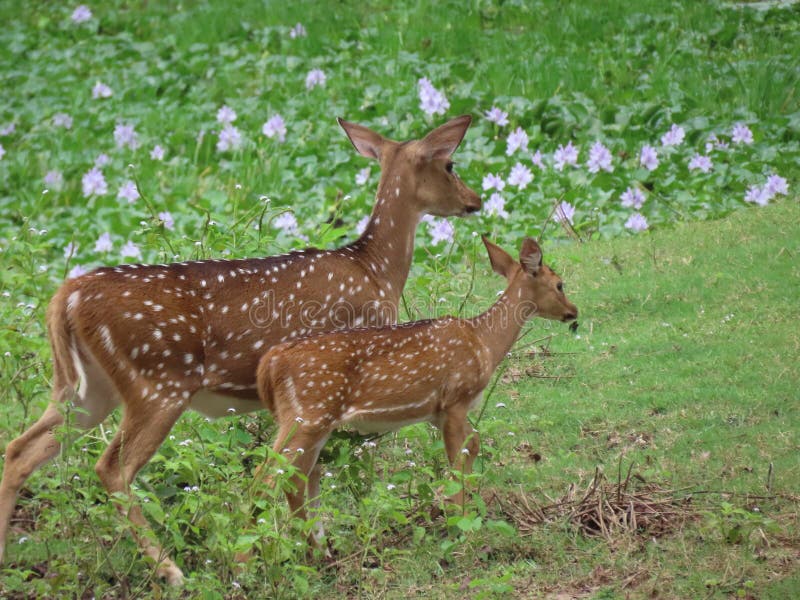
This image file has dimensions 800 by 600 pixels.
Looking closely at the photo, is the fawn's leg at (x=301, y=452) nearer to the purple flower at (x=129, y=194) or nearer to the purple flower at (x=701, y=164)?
the purple flower at (x=129, y=194)

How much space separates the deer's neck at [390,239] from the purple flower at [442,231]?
6.28 ft

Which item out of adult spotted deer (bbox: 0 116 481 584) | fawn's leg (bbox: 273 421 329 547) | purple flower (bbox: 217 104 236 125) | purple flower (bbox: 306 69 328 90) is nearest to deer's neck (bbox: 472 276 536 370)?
adult spotted deer (bbox: 0 116 481 584)

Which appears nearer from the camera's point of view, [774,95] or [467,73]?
[774,95]

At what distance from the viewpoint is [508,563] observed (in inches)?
231

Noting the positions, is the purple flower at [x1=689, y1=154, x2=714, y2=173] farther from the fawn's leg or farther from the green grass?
the fawn's leg

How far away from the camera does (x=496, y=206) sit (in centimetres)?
1017

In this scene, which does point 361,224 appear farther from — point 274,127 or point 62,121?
point 62,121

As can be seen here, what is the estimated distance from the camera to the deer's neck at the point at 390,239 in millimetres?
7027

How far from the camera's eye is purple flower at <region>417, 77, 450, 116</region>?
11.6 metres

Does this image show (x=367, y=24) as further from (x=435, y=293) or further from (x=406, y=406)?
(x=406, y=406)

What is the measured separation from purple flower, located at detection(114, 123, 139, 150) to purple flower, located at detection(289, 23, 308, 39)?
2.44 meters

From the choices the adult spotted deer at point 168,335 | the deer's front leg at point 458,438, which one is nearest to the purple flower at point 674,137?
the adult spotted deer at point 168,335

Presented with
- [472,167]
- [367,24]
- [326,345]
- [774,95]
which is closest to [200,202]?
[472,167]

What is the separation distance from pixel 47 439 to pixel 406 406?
1647 millimetres
